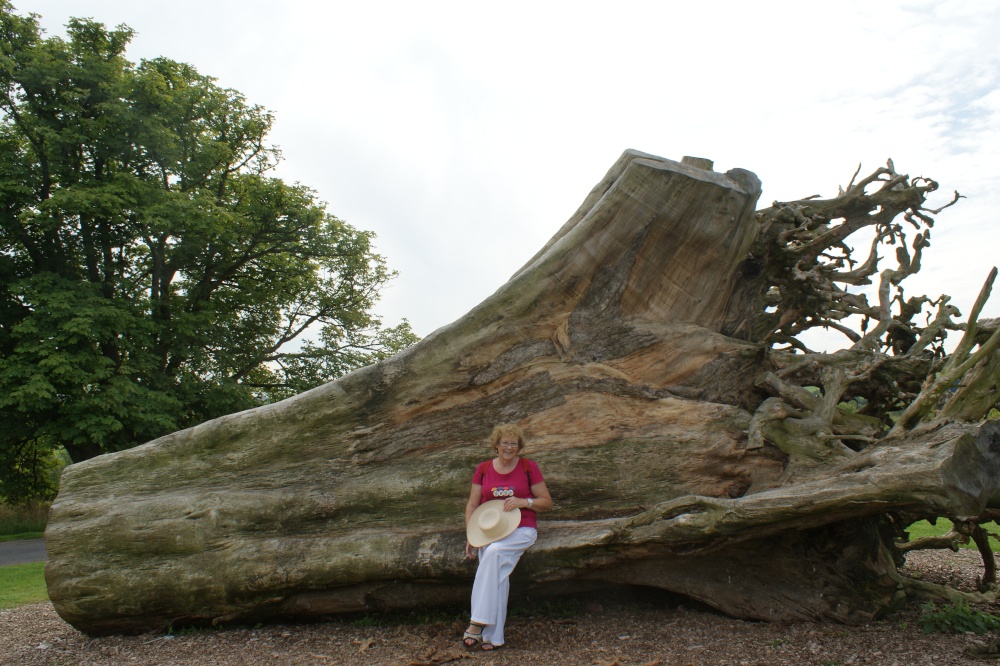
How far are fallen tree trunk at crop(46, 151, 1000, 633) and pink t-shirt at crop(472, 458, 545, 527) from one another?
292mm

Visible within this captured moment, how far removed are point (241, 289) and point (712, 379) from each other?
19420mm

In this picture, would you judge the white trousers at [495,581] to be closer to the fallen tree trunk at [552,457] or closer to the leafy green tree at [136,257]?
the fallen tree trunk at [552,457]

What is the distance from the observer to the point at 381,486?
661 cm

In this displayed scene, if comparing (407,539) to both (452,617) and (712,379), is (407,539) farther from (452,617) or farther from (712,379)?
(712,379)

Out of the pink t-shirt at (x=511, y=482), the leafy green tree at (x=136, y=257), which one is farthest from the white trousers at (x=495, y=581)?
the leafy green tree at (x=136, y=257)

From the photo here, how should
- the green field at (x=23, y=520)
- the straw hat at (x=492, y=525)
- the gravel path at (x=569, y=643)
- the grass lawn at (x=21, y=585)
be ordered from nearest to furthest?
1. the gravel path at (x=569, y=643)
2. the straw hat at (x=492, y=525)
3. the grass lawn at (x=21, y=585)
4. the green field at (x=23, y=520)

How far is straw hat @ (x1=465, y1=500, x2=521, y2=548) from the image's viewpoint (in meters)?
5.66

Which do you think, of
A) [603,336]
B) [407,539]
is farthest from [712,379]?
[407,539]

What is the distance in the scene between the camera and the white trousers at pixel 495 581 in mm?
5449

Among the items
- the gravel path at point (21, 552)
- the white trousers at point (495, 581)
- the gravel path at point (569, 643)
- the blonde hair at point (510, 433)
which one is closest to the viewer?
the gravel path at point (569, 643)

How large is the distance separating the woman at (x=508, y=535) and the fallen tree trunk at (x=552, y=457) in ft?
0.97

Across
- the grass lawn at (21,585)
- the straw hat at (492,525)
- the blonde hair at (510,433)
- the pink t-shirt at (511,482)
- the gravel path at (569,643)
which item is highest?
the blonde hair at (510,433)

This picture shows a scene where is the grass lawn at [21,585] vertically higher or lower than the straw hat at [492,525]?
lower

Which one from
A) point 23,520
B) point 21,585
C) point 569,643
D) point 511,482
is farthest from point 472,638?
point 23,520
